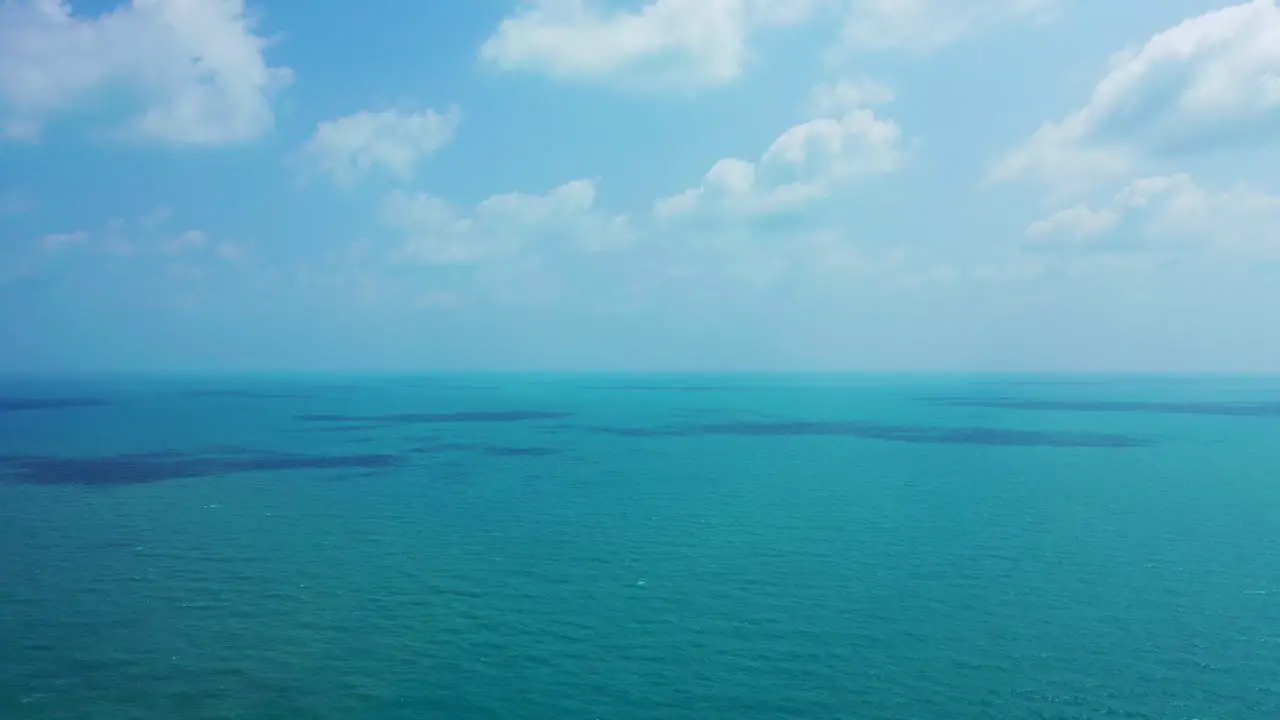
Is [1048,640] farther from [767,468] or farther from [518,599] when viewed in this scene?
[767,468]

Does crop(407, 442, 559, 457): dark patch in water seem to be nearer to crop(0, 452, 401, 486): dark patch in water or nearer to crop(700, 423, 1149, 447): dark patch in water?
crop(0, 452, 401, 486): dark patch in water

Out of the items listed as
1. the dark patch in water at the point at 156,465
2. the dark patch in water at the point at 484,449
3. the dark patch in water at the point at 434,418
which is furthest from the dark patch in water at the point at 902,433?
the dark patch in water at the point at 156,465

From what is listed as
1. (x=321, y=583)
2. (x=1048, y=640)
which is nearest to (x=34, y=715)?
(x=321, y=583)

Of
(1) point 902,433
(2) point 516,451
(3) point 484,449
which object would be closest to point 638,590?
(2) point 516,451

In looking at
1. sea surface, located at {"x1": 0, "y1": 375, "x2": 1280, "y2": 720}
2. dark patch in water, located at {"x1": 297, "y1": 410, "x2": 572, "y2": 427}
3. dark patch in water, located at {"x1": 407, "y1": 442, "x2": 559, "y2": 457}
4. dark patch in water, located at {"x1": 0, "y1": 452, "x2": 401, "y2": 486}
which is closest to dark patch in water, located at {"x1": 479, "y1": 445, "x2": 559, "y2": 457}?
dark patch in water, located at {"x1": 407, "y1": 442, "x2": 559, "y2": 457}

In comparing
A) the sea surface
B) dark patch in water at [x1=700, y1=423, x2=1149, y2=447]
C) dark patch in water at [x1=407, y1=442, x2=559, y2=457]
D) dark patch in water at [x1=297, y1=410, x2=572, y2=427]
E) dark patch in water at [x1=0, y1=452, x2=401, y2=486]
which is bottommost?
the sea surface

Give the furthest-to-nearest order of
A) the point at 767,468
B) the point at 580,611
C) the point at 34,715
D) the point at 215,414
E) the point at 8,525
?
the point at 215,414 < the point at 767,468 < the point at 8,525 < the point at 580,611 < the point at 34,715

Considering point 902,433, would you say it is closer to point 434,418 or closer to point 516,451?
point 516,451
